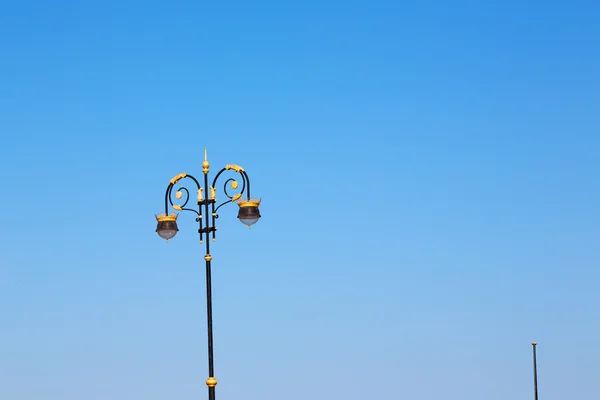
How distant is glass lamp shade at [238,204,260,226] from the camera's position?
29750 millimetres

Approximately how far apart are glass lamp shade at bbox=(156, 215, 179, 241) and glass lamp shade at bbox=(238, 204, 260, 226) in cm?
183

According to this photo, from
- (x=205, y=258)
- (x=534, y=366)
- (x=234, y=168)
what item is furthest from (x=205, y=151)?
(x=534, y=366)

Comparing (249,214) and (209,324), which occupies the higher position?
(249,214)

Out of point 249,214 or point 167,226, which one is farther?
point 167,226

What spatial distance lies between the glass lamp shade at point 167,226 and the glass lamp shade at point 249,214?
1.83 meters

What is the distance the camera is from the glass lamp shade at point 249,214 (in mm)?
29750

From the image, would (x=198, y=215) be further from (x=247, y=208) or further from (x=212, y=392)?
(x=212, y=392)

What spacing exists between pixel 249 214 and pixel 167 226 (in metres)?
2.22

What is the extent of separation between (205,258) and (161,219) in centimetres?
191

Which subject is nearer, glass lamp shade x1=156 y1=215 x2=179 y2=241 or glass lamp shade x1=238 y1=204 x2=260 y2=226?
glass lamp shade x1=238 y1=204 x2=260 y2=226

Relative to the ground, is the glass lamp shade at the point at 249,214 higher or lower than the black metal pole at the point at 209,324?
higher

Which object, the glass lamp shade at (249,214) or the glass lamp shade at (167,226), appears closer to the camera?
the glass lamp shade at (249,214)

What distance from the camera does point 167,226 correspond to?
30375mm

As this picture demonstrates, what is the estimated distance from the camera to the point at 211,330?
29.0 m
